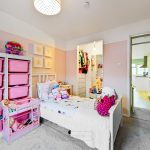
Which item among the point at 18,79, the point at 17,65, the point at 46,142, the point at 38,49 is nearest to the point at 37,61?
the point at 38,49

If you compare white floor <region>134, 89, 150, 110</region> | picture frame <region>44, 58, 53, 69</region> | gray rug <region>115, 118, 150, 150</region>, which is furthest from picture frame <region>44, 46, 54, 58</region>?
white floor <region>134, 89, 150, 110</region>

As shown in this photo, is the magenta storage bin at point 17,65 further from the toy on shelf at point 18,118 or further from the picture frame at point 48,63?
the picture frame at point 48,63

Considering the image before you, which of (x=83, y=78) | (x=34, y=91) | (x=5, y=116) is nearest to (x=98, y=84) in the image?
(x=83, y=78)

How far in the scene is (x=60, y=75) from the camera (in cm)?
402

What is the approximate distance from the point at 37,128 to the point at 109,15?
10.1 feet

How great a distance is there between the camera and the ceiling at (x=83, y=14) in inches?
87.5

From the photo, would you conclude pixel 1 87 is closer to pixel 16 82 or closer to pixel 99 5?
pixel 16 82

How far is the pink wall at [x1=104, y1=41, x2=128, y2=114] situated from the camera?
304 centimetres

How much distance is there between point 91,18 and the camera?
8.96ft

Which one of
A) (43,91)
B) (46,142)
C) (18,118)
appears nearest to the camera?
(46,142)

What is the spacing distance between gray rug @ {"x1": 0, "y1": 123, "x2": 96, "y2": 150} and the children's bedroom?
0.05 ft

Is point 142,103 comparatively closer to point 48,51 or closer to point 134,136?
point 134,136

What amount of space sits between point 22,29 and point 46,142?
259 centimetres

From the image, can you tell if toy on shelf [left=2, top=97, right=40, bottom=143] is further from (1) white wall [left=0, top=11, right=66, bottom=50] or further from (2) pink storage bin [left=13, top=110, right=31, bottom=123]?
(1) white wall [left=0, top=11, right=66, bottom=50]
